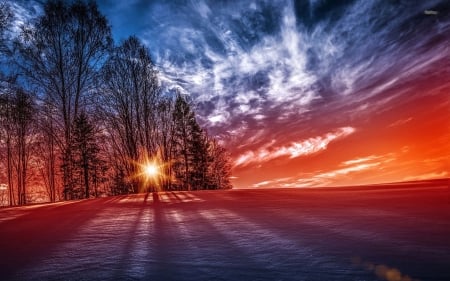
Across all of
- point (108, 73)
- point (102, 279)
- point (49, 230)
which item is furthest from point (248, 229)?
point (108, 73)

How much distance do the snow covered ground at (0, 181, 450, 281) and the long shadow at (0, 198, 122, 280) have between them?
10 millimetres

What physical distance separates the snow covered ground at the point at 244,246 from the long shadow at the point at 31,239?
0.03 ft

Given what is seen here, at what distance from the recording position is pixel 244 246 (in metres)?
2.40

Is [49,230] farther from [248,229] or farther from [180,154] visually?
[180,154]

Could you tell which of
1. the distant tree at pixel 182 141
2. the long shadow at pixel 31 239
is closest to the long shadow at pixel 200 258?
the long shadow at pixel 31 239

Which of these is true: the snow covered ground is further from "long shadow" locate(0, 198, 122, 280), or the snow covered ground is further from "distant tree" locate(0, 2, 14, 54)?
"distant tree" locate(0, 2, 14, 54)

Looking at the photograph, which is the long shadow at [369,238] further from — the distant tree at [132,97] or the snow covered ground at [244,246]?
the distant tree at [132,97]

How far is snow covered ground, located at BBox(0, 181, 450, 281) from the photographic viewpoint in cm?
183

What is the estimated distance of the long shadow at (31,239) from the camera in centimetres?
229

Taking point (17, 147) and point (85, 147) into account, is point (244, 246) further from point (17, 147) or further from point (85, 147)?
point (17, 147)

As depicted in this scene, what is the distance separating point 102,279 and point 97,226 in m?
1.89

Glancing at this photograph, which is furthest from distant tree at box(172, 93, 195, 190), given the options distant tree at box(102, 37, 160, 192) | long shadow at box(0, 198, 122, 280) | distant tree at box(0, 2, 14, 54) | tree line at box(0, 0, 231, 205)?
long shadow at box(0, 198, 122, 280)

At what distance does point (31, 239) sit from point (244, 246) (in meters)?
2.24

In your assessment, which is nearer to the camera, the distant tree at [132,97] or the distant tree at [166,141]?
the distant tree at [132,97]
